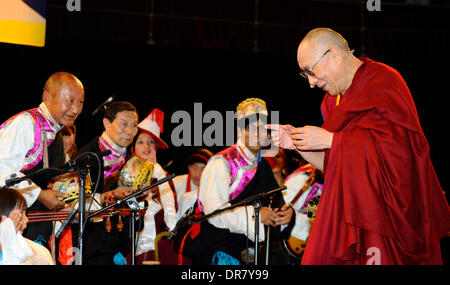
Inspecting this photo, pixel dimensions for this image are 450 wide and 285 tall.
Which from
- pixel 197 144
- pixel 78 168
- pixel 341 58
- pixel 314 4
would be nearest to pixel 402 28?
pixel 314 4

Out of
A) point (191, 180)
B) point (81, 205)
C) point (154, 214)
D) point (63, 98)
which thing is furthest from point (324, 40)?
point (191, 180)

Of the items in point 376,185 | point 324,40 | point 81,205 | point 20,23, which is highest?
point 20,23

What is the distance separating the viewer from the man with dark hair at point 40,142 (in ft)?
11.0

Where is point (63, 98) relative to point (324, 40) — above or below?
below

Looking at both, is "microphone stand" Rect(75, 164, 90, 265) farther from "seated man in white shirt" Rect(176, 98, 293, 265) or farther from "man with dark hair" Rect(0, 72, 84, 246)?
"seated man in white shirt" Rect(176, 98, 293, 265)

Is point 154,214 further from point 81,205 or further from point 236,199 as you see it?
point 81,205

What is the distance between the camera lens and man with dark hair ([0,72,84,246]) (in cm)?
335

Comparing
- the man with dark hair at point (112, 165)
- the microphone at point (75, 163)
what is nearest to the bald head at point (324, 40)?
the microphone at point (75, 163)

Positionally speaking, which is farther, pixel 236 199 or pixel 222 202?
pixel 236 199

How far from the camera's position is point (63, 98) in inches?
149

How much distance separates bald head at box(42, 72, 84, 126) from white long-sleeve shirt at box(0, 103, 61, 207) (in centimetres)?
23

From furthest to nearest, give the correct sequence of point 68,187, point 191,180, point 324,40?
point 191,180 → point 68,187 → point 324,40

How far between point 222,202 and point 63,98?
1.48 meters
